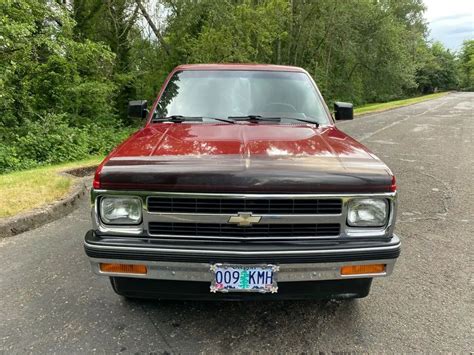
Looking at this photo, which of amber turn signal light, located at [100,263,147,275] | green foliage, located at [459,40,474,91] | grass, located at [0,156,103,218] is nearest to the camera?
amber turn signal light, located at [100,263,147,275]

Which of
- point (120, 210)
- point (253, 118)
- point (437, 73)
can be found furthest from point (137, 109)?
point (437, 73)

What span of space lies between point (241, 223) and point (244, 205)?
114 mm

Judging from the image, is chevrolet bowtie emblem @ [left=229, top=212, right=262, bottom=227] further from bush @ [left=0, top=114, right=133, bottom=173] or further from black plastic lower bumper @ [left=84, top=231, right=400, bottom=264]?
bush @ [left=0, top=114, right=133, bottom=173]

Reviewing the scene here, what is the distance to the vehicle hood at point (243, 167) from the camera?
8.00 feet

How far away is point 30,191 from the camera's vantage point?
5.95 meters

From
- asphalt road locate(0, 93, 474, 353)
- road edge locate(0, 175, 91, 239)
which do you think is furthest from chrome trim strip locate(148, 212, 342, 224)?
road edge locate(0, 175, 91, 239)

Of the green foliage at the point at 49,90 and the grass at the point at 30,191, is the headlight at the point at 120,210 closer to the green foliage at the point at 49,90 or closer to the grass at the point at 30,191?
the grass at the point at 30,191

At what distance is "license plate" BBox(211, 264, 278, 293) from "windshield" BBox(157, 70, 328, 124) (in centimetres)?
173

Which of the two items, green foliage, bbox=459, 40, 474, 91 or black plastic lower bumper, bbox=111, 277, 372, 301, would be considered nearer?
black plastic lower bumper, bbox=111, 277, 372, 301

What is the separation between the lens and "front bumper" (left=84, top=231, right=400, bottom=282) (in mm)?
2447

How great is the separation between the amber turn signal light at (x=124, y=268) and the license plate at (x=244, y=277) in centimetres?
46

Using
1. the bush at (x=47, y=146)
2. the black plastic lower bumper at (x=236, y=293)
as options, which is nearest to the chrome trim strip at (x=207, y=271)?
the black plastic lower bumper at (x=236, y=293)

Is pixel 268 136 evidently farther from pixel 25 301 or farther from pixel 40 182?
pixel 40 182

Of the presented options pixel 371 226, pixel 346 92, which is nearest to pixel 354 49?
pixel 346 92
